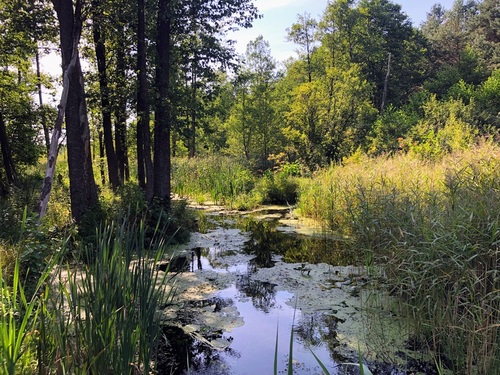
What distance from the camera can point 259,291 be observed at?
4.67 m

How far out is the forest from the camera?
2428 mm

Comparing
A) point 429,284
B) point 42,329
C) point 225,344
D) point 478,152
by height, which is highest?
point 478,152

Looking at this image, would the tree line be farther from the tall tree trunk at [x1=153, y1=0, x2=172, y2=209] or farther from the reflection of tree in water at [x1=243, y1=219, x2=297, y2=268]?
the reflection of tree in water at [x1=243, y1=219, x2=297, y2=268]

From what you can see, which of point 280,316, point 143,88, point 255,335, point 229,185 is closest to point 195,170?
point 229,185

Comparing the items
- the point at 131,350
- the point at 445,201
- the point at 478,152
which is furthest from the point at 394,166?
the point at 131,350

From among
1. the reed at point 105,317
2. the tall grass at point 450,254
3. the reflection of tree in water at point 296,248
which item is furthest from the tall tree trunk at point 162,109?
the reed at point 105,317

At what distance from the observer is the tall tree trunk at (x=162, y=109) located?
7074 mm

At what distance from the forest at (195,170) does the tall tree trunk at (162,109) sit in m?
0.03

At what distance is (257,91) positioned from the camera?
19.2 meters

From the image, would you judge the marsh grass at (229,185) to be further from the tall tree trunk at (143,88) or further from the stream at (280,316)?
the stream at (280,316)

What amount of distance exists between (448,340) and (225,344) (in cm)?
189

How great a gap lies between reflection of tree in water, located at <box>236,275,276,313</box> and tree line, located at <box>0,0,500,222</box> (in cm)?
274

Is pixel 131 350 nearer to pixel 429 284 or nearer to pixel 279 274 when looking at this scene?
pixel 429 284

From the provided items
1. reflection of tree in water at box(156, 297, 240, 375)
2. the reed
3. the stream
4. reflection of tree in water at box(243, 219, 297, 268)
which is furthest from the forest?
reflection of tree in water at box(243, 219, 297, 268)
